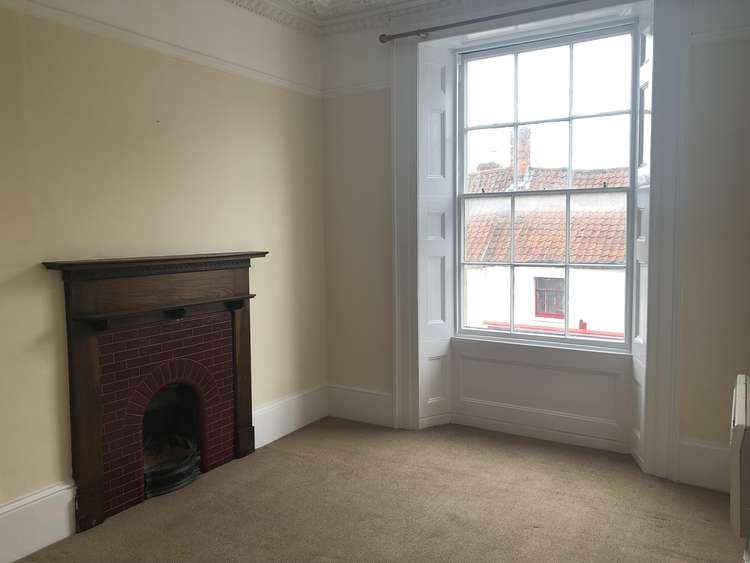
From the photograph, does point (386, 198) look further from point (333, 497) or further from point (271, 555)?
point (271, 555)

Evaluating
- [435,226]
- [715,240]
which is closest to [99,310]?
[435,226]

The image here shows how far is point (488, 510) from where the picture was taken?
9.68 ft

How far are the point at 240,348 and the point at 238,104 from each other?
5.12ft

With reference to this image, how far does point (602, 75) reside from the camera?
12.0 feet

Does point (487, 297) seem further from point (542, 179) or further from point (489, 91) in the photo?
point (489, 91)

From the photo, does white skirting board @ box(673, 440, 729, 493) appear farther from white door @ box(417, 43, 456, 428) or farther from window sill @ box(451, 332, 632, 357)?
white door @ box(417, 43, 456, 428)

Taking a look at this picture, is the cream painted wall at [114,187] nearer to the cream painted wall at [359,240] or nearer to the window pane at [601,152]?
the cream painted wall at [359,240]

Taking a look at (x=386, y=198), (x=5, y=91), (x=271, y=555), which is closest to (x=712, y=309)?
(x=386, y=198)

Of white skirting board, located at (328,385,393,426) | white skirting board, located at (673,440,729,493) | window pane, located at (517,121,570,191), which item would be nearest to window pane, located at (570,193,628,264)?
window pane, located at (517,121,570,191)

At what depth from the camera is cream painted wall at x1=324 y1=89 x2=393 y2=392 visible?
4164 millimetres

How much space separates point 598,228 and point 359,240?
5.49 ft

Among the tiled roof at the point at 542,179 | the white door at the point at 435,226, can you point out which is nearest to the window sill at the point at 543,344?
the white door at the point at 435,226

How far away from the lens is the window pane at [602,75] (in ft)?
11.8

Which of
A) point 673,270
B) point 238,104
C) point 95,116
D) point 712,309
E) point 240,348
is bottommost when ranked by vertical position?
point 240,348
